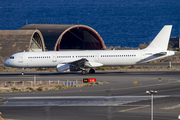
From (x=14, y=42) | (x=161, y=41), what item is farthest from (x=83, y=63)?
(x=14, y=42)

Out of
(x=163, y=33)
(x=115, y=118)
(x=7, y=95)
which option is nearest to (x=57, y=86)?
(x=7, y=95)

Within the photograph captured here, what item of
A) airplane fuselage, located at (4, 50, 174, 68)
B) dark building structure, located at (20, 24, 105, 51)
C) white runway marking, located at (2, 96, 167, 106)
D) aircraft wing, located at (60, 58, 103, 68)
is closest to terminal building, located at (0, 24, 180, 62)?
dark building structure, located at (20, 24, 105, 51)

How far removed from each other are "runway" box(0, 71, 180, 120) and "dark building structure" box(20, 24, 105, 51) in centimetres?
4111

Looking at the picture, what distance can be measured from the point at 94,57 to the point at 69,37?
135ft

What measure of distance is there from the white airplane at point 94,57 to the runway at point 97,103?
1210cm

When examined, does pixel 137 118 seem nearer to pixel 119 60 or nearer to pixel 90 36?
pixel 119 60

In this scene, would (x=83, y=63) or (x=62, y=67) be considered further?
(x=83, y=63)

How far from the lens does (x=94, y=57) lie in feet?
166

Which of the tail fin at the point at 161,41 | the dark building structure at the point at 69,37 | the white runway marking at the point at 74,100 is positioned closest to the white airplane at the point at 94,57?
the tail fin at the point at 161,41

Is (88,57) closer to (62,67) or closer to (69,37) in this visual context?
(62,67)

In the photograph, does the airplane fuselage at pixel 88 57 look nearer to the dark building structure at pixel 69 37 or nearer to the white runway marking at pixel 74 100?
the white runway marking at pixel 74 100

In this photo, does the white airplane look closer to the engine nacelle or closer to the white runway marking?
the engine nacelle

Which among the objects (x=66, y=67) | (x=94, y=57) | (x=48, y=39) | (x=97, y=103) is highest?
(x=48, y=39)

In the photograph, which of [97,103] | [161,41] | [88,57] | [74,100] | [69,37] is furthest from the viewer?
[69,37]
